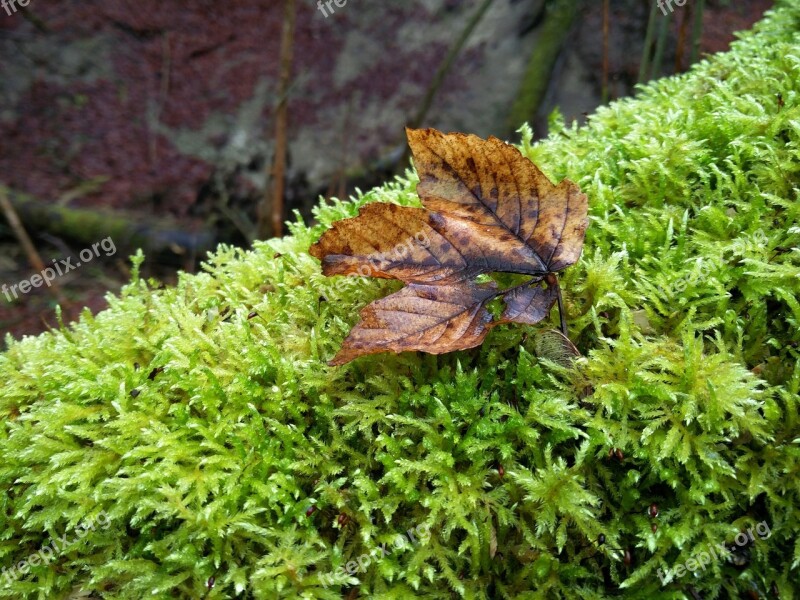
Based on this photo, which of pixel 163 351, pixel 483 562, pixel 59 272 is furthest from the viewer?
pixel 59 272

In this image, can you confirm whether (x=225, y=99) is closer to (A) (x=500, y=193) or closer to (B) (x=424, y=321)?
(A) (x=500, y=193)

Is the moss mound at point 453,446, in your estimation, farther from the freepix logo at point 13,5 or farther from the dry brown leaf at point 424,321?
the freepix logo at point 13,5

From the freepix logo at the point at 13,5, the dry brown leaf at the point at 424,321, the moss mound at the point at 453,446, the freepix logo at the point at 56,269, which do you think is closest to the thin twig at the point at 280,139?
the freepix logo at the point at 56,269

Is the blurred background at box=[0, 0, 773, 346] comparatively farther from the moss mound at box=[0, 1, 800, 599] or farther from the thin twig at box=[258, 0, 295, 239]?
the moss mound at box=[0, 1, 800, 599]

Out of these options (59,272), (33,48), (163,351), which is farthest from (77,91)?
(163,351)

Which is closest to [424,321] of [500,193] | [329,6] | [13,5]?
[500,193]

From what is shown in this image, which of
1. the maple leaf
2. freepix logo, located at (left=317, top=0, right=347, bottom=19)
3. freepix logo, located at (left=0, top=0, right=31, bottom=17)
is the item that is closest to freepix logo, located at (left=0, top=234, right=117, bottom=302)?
freepix logo, located at (left=0, top=0, right=31, bottom=17)

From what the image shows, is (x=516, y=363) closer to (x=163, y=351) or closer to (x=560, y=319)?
(x=560, y=319)
